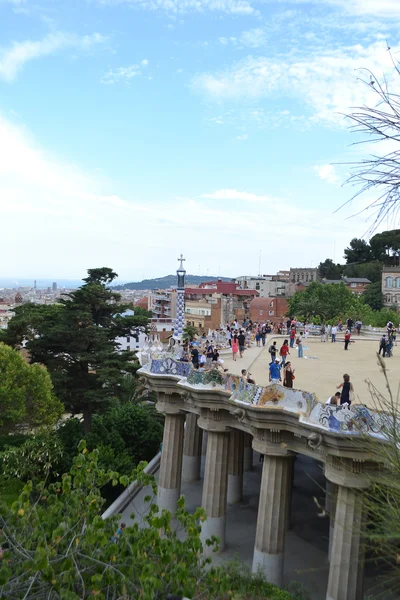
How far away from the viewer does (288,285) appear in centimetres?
13300

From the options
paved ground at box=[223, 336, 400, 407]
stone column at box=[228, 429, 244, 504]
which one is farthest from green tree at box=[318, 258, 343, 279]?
stone column at box=[228, 429, 244, 504]

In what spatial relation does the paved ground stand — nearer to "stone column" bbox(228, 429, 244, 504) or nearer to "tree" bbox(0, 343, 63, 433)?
"stone column" bbox(228, 429, 244, 504)

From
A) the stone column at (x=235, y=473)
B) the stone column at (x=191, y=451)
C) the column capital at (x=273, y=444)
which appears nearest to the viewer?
the column capital at (x=273, y=444)

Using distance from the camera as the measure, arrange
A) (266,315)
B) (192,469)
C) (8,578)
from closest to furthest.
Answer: (8,578)
(192,469)
(266,315)

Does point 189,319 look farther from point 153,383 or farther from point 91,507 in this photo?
point 91,507

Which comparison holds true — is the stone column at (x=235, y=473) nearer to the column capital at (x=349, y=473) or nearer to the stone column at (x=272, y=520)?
the stone column at (x=272, y=520)

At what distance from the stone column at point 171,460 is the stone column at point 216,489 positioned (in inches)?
117

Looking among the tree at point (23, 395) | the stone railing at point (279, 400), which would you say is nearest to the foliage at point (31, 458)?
the tree at point (23, 395)

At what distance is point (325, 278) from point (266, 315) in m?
36.6

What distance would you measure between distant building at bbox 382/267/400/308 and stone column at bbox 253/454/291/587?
8398cm

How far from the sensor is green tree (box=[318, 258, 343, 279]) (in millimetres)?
130500

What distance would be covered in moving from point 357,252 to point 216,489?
116696 mm

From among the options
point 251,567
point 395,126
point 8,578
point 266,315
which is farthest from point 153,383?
point 266,315

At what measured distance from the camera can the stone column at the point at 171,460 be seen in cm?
2159
